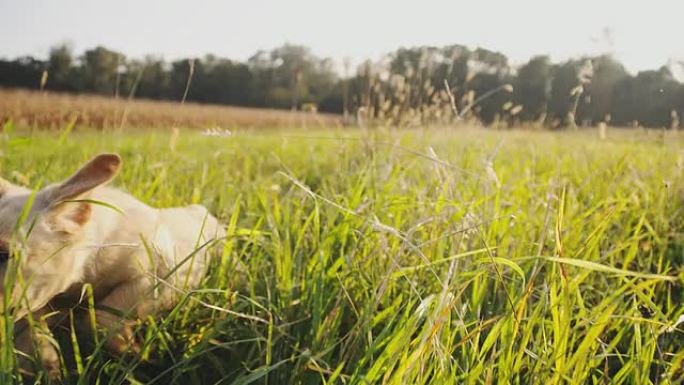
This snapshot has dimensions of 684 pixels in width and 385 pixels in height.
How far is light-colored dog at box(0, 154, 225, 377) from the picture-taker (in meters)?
1.26

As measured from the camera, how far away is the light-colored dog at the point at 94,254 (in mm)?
1264

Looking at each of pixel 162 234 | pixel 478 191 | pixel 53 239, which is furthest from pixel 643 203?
pixel 53 239

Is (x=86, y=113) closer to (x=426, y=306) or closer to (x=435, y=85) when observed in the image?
(x=426, y=306)

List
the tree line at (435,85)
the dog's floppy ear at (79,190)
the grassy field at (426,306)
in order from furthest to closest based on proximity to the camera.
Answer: the tree line at (435,85) < the dog's floppy ear at (79,190) < the grassy field at (426,306)

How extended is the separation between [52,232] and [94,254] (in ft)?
0.84

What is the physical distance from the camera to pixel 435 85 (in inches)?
180

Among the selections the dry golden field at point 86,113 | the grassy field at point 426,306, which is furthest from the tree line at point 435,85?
the grassy field at point 426,306

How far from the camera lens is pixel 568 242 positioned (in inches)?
72.0

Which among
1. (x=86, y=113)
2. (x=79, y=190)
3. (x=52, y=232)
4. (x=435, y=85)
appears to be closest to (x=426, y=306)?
(x=79, y=190)

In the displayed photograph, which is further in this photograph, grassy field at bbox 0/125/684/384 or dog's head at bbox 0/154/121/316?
dog's head at bbox 0/154/121/316

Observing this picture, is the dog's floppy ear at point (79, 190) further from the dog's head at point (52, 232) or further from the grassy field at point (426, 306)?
the grassy field at point (426, 306)

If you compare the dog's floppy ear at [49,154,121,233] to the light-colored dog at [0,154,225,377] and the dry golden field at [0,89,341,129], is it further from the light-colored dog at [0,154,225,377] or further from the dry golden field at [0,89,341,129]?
the dry golden field at [0,89,341,129]

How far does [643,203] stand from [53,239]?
8.58 feet

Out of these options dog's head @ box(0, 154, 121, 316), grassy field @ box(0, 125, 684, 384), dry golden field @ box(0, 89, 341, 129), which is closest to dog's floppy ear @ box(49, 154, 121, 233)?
dog's head @ box(0, 154, 121, 316)
